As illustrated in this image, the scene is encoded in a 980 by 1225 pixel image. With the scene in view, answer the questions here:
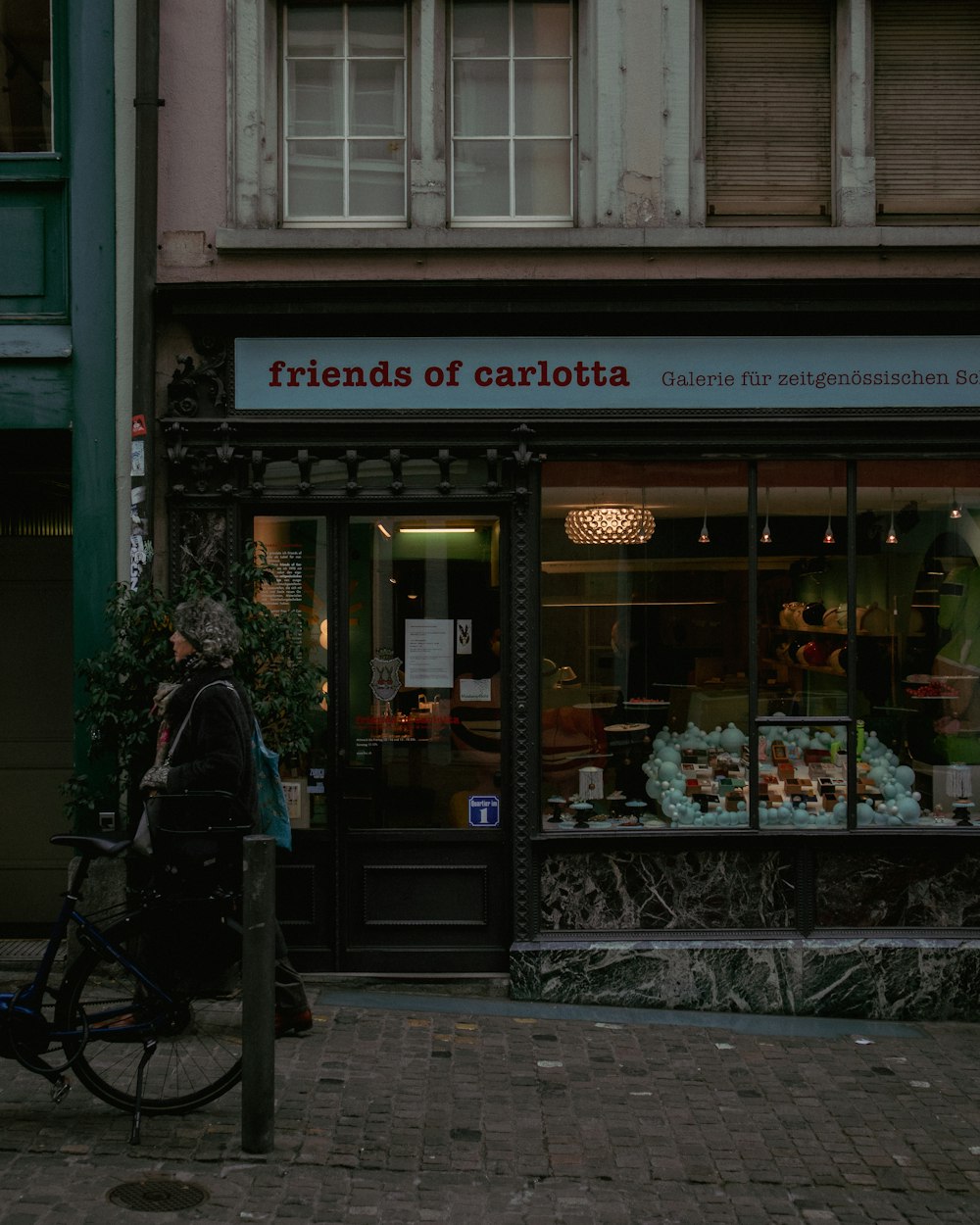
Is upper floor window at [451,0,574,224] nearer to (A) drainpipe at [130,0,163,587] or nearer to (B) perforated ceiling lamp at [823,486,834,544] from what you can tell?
(A) drainpipe at [130,0,163,587]

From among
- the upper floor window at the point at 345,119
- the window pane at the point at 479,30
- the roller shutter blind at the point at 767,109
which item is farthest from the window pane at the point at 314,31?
the roller shutter blind at the point at 767,109

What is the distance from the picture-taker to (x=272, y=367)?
7410 millimetres

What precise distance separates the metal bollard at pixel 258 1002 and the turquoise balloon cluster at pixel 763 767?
3268 mm

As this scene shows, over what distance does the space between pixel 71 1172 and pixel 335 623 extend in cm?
352

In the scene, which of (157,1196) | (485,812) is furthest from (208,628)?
(157,1196)

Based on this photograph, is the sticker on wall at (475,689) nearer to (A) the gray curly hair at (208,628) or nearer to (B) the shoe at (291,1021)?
(A) the gray curly hair at (208,628)

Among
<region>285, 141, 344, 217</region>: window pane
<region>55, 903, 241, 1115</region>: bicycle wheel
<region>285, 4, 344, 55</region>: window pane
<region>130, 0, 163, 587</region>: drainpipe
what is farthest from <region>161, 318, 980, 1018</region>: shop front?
<region>55, 903, 241, 1115</region>: bicycle wheel

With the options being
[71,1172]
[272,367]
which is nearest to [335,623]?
[272,367]

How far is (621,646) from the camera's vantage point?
762 cm

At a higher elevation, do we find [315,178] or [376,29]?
[376,29]

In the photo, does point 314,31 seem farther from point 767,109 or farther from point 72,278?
point 767,109

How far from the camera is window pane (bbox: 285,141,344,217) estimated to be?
774 cm

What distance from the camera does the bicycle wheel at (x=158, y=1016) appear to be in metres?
5.18

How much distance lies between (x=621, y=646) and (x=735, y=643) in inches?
27.1
